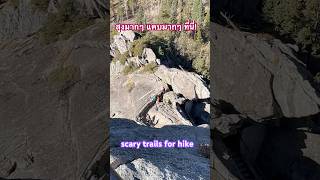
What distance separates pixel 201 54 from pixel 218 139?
83 centimetres

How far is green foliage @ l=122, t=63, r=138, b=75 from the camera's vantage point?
5.09 metres

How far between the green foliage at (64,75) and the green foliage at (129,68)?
43 centimetres

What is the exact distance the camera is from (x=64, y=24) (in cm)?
504

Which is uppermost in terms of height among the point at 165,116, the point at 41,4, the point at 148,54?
the point at 41,4

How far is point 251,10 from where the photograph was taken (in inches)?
201

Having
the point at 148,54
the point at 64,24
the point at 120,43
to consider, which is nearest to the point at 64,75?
the point at 64,24

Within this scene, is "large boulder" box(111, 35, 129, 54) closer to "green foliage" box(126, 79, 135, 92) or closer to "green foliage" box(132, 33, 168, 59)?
"green foliage" box(132, 33, 168, 59)

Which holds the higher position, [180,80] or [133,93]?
[180,80]

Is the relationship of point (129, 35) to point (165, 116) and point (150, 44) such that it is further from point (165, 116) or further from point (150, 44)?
point (165, 116)

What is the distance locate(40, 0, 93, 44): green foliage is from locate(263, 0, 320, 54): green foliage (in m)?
1.74

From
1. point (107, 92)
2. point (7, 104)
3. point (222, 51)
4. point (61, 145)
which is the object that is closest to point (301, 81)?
point (222, 51)

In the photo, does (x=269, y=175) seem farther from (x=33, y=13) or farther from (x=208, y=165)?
(x=33, y=13)

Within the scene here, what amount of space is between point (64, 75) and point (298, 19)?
7.48 ft

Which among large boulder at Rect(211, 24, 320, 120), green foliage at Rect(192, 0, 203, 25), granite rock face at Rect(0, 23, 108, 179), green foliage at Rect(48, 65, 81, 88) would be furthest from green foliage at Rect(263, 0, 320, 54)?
green foliage at Rect(48, 65, 81, 88)
